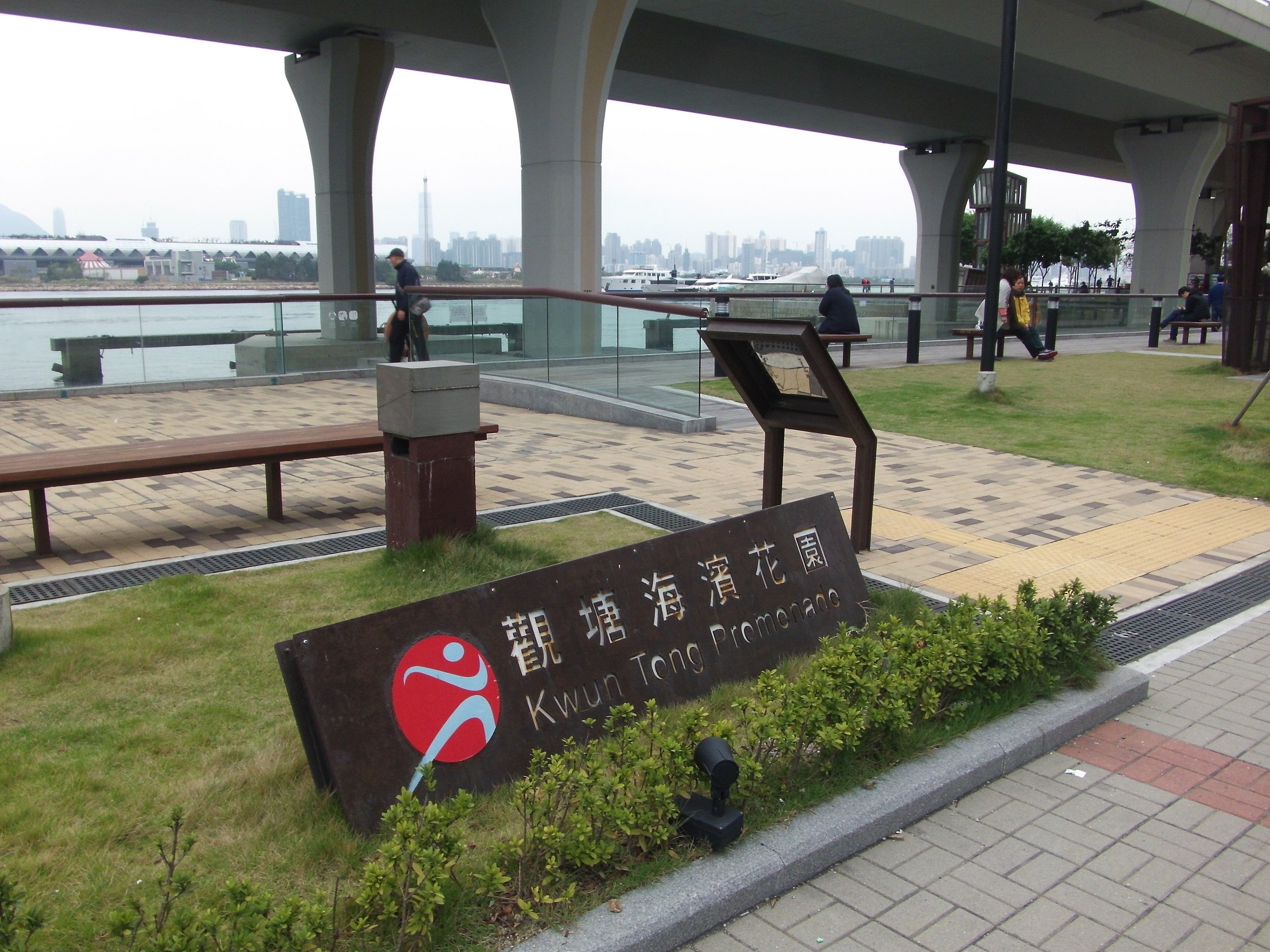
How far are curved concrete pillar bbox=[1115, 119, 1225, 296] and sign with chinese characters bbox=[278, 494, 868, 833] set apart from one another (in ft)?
117

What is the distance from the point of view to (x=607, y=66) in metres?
18.1

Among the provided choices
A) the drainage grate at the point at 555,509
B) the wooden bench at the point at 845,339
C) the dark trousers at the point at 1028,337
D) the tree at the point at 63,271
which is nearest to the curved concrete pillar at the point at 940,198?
the dark trousers at the point at 1028,337

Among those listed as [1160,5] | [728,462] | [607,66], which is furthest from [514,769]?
[1160,5]

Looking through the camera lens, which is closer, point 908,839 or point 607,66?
point 908,839

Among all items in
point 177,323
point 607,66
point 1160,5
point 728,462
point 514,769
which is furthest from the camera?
point 1160,5

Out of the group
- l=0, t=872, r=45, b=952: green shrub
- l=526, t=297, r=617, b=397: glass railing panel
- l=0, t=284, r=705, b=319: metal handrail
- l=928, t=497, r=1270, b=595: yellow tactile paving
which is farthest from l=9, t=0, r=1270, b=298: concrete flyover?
l=0, t=872, r=45, b=952: green shrub

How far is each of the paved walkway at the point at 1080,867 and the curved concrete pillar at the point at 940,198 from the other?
35813 mm

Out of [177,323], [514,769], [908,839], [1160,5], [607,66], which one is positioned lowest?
[908,839]

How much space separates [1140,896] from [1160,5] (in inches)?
1072

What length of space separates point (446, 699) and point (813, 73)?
1127 inches

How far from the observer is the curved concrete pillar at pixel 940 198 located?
125 feet

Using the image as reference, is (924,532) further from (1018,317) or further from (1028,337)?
(1018,317)

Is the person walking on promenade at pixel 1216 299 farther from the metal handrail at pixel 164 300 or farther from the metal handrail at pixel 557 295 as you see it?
the metal handrail at pixel 164 300

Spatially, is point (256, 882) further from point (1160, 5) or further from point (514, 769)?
point (1160, 5)
